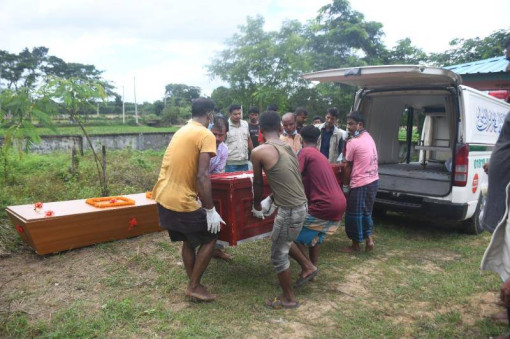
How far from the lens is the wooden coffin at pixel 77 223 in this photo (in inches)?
154

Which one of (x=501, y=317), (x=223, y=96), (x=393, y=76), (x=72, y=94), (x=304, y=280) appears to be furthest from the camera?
(x=223, y=96)

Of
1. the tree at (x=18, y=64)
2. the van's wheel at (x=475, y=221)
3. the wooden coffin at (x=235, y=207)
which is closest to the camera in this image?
the wooden coffin at (x=235, y=207)

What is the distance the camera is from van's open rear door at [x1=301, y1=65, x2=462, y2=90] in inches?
179

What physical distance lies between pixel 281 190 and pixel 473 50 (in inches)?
803

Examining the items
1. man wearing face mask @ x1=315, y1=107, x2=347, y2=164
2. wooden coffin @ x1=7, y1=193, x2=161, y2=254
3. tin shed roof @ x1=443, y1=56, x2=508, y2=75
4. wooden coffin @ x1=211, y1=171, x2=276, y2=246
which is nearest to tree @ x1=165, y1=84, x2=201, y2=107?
tin shed roof @ x1=443, y1=56, x2=508, y2=75

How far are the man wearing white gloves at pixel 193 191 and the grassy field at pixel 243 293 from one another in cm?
42

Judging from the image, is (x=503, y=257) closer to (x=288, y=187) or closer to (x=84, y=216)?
(x=288, y=187)

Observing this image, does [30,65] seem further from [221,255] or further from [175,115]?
[221,255]

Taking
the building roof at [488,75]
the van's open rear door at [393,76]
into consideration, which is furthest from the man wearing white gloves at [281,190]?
the building roof at [488,75]

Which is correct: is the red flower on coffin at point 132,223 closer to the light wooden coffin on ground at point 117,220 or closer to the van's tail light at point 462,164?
the light wooden coffin on ground at point 117,220

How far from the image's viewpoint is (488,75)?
9273mm

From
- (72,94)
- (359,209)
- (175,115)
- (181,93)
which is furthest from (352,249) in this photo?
(181,93)

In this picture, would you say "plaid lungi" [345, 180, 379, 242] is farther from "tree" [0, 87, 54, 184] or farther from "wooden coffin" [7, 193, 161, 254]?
"tree" [0, 87, 54, 184]

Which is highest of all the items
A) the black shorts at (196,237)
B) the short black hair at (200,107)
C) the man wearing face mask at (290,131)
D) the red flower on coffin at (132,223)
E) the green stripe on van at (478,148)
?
the short black hair at (200,107)
